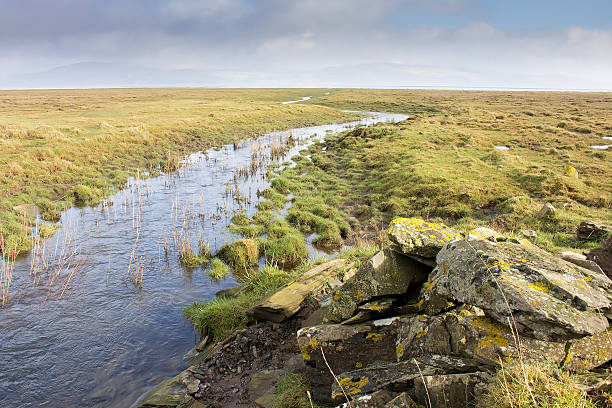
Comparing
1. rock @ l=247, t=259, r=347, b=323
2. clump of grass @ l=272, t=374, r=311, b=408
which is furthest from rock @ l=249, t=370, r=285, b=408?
rock @ l=247, t=259, r=347, b=323

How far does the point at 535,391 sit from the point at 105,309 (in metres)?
13.1

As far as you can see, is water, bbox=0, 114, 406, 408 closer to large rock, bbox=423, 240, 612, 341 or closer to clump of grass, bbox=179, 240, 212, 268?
clump of grass, bbox=179, 240, 212, 268

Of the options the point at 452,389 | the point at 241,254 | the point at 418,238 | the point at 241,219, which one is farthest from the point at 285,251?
the point at 452,389

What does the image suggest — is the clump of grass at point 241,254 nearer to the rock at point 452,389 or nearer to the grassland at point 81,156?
the grassland at point 81,156

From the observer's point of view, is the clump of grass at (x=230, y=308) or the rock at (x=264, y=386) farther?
the clump of grass at (x=230, y=308)

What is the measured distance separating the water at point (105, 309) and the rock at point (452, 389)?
7637 millimetres

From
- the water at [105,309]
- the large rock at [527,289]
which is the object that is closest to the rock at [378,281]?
the large rock at [527,289]

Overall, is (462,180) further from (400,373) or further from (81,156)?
(81,156)

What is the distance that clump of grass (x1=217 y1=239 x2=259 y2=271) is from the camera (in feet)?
53.3

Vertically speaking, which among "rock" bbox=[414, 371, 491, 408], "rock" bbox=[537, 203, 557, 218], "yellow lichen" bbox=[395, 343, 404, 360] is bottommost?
"rock" bbox=[537, 203, 557, 218]

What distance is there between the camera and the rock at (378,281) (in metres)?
8.00

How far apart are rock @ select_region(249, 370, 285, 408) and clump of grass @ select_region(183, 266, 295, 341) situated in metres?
2.54

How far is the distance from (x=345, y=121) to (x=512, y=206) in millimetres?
60594

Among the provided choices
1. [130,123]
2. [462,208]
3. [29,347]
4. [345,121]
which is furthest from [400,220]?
[345,121]
